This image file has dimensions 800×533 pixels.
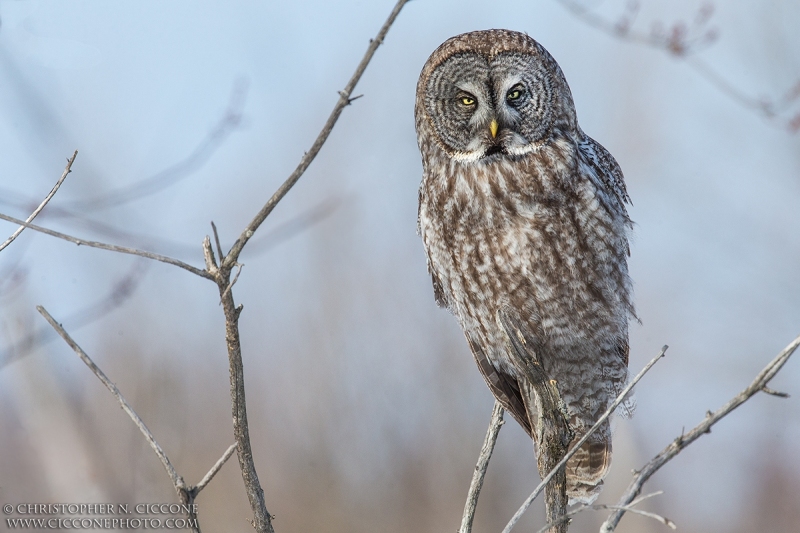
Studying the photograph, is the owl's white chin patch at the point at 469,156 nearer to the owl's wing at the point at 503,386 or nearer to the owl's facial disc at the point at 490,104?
the owl's facial disc at the point at 490,104

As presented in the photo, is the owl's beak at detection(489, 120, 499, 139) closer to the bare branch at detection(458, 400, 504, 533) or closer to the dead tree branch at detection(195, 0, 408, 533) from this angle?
the bare branch at detection(458, 400, 504, 533)

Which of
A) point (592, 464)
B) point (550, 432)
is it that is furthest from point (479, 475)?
point (592, 464)

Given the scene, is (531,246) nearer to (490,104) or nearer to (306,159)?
(490,104)

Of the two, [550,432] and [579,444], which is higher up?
[550,432]

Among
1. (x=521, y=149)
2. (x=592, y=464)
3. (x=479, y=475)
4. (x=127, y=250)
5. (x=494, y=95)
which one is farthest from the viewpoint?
(x=592, y=464)

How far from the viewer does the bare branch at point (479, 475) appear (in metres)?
2.34

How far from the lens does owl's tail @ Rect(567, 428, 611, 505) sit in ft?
12.0

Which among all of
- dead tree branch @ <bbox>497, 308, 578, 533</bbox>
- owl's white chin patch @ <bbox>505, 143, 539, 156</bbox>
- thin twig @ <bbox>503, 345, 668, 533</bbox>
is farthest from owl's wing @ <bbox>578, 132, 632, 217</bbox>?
thin twig @ <bbox>503, 345, 668, 533</bbox>

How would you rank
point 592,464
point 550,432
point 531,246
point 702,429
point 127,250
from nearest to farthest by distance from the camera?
1. point 127,250
2. point 702,429
3. point 550,432
4. point 531,246
5. point 592,464

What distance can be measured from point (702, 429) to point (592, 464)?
201cm

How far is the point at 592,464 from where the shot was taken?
3.67 metres

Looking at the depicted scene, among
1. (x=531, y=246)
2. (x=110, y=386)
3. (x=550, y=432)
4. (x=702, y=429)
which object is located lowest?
(x=702, y=429)

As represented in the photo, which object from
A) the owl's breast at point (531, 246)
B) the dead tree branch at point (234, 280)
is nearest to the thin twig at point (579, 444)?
the dead tree branch at point (234, 280)

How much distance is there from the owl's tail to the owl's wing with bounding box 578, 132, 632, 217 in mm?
1094
